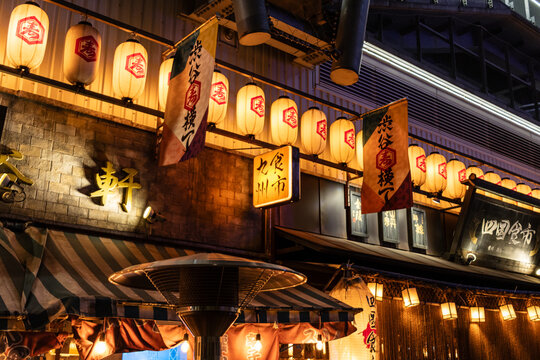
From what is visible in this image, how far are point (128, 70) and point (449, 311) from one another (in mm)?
9900

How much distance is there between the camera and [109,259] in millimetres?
9242

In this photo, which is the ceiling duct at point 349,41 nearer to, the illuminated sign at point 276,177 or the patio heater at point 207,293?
the illuminated sign at point 276,177

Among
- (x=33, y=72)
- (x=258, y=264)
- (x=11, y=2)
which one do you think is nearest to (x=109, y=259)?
(x=33, y=72)

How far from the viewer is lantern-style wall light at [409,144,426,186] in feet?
48.1

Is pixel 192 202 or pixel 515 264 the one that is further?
pixel 515 264

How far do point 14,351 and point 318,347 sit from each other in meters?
6.32

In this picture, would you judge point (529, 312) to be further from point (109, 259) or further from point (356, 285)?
point (109, 259)

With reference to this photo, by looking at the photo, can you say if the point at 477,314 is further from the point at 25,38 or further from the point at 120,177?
the point at 25,38

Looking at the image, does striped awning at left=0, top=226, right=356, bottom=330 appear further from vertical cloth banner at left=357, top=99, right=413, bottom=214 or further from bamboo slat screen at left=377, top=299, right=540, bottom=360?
bamboo slat screen at left=377, top=299, right=540, bottom=360

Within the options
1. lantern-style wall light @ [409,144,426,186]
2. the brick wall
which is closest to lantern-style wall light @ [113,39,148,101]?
the brick wall

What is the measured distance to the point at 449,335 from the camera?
1549cm

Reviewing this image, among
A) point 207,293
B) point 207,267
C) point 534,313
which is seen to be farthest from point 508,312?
point 207,267

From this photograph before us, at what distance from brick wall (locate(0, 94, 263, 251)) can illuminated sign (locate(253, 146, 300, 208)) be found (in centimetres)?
53

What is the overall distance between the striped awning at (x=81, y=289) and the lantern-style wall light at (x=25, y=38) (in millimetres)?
2545
